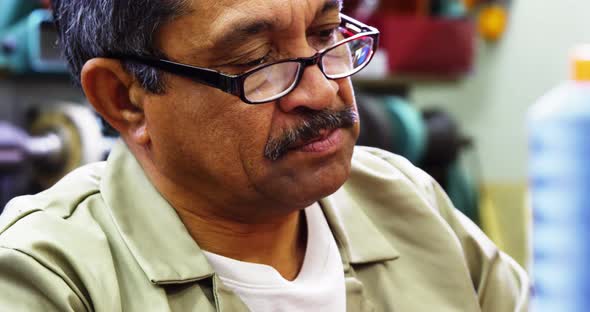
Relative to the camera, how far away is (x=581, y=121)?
2.04ft

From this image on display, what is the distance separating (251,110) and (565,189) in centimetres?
50

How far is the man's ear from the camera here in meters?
1.11

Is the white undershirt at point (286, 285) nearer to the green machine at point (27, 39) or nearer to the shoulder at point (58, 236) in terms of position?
the shoulder at point (58, 236)

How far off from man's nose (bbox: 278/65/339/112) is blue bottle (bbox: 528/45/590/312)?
0.42 metres

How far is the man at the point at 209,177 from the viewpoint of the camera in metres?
1.00

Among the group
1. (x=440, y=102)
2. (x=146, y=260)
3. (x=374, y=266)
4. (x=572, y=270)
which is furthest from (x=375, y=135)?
(x=572, y=270)

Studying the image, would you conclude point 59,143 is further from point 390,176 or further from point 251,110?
point 251,110

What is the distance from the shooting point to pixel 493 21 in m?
3.65

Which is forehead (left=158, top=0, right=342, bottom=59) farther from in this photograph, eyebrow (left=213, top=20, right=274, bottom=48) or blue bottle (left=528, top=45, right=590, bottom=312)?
blue bottle (left=528, top=45, right=590, bottom=312)

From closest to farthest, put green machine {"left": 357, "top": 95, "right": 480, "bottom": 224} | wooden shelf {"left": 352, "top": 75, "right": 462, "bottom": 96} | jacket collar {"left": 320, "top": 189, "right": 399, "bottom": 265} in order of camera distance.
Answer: jacket collar {"left": 320, "top": 189, "right": 399, "bottom": 265}
green machine {"left": 357, "top": 95, "right": 480, "bottom": 224}
wooden shelf {"left": 352, "top": 75, "right": 462, "bottom": 96}

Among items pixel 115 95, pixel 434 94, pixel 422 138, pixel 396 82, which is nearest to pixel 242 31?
pixel 115 95

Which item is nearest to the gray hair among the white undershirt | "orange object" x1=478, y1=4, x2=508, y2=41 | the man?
the man

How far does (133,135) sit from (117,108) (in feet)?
0.14

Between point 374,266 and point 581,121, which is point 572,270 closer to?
point 581,121
